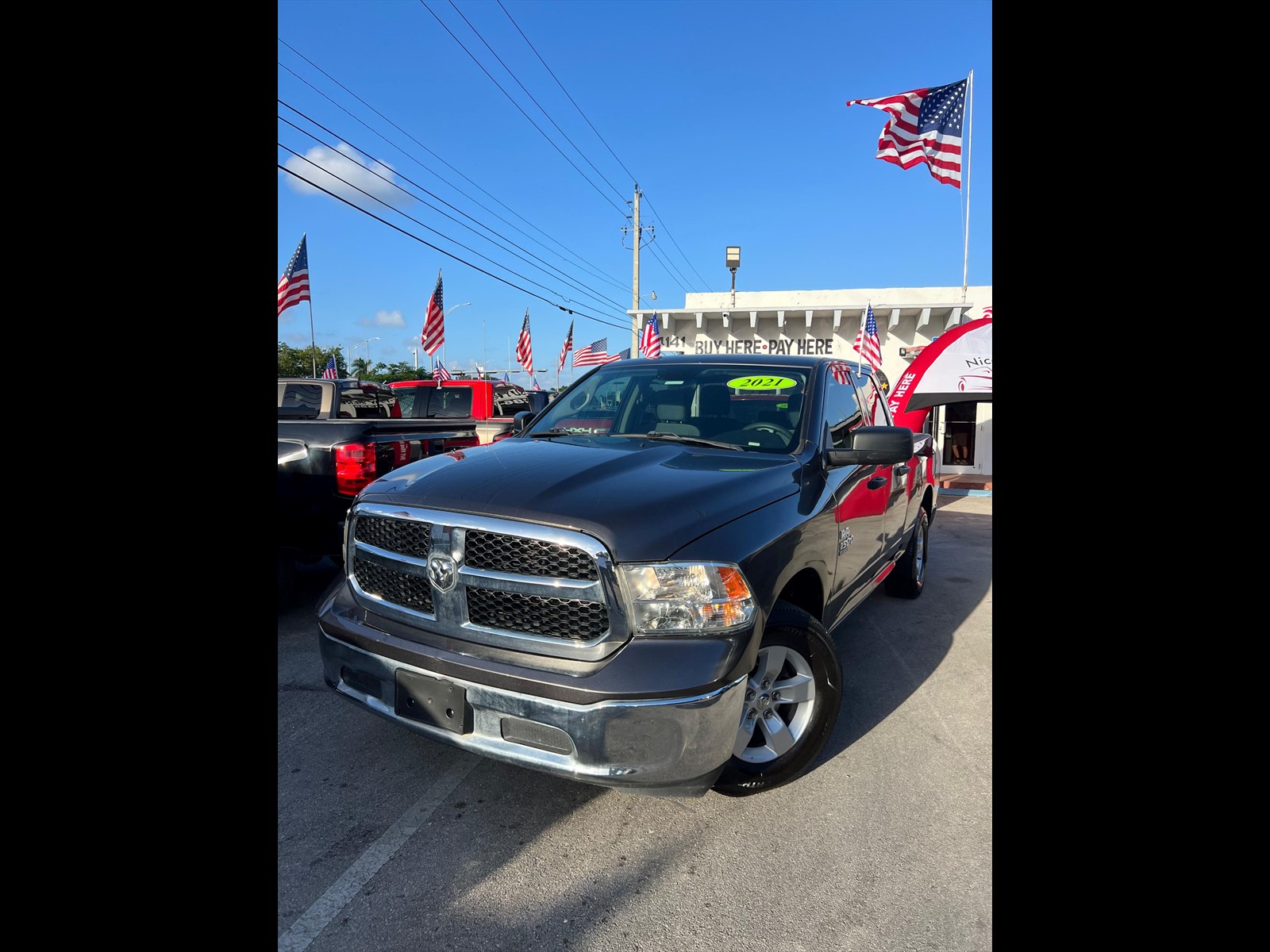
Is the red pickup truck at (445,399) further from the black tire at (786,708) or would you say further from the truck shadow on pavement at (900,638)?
the black tire at (786,708)

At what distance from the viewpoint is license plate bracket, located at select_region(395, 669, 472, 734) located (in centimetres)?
232

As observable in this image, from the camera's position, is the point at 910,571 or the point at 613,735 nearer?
the point at 613,735

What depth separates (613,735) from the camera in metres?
2.18

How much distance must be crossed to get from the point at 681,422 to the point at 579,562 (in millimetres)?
1630

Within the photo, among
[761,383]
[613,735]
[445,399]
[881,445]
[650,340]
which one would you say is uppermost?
[650,340]

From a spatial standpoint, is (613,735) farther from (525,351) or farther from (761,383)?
(525,351)

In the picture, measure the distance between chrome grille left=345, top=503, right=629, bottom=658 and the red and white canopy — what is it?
10.6m

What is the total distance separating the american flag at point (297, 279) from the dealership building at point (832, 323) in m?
9.14

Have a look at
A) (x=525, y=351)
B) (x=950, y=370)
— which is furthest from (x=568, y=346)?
(x=950, y=370)

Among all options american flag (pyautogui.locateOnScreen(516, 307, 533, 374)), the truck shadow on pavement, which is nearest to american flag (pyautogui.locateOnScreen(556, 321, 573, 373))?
american flag (pyautogui.locateOnScreen(516, 307, 533, 374))

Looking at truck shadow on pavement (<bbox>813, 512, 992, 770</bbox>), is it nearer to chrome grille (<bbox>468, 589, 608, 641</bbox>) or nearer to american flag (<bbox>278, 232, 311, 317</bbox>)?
chrome grille (<bbox>468, 589, 608, 641</bbox>)

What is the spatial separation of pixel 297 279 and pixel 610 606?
16672 mm
